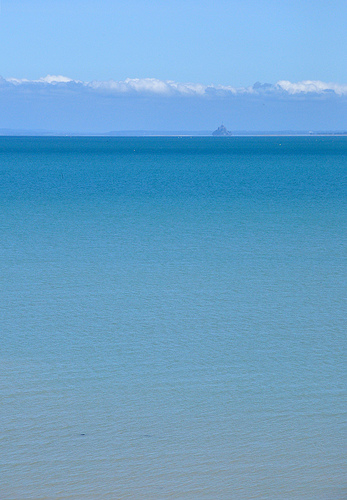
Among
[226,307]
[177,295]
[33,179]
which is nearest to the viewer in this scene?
[226,307]

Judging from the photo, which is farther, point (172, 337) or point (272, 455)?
point (172, 337)

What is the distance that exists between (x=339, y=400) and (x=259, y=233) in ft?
50.8

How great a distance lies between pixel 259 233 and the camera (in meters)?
24.6

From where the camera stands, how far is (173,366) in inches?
420

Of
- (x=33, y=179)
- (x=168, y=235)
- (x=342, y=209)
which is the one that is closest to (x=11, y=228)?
(x=168, y=235)

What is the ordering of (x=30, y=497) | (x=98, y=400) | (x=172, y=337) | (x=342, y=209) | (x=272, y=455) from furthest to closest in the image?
(x=342, y=209), (x=172, y=337), (x=98, y=400), (x=272, y=455), (x=30, y=497)

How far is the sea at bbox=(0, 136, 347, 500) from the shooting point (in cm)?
741

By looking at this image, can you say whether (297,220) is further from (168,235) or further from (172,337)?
(172,337)

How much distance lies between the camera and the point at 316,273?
17.5 m

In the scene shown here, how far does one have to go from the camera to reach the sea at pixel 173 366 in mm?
7414

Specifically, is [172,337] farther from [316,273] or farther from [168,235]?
[168,235]

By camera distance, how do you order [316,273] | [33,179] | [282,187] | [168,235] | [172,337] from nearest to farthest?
1. [172,337]
2. [316,273]
3. [168,235]
4. [282,187]
5. [33,179]

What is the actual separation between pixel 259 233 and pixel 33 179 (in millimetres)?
34706

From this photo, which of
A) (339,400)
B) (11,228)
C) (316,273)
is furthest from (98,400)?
(11,228)
